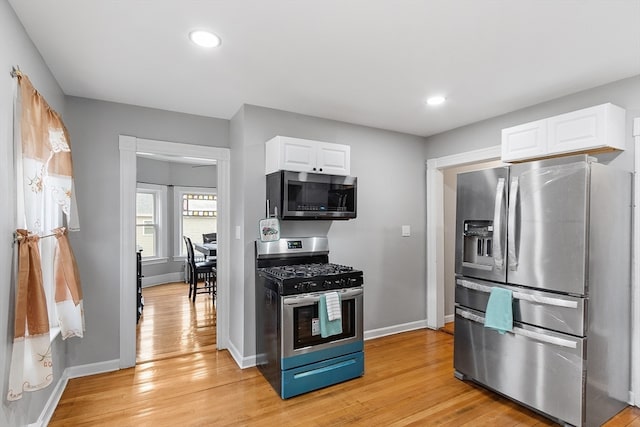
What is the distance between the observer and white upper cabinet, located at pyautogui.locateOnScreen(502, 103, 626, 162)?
247 cm

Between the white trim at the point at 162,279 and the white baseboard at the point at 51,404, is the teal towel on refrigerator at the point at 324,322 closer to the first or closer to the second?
the white baseboard at the point at 51,404

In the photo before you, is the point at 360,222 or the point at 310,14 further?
the point at 360,222

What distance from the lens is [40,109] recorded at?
6.63 ft

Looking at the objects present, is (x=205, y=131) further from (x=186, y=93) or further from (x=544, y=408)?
(x=544, y=408)

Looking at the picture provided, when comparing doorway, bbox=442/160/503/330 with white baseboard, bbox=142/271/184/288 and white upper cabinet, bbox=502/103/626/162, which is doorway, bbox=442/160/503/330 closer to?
white upper cabinet, bbox=502/103/626/162

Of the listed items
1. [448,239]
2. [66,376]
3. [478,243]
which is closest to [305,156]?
[478,243]

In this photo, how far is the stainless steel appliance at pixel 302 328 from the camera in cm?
266

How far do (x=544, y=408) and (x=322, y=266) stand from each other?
2.04 m

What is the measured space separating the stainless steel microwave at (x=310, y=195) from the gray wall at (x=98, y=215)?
150 centimetres

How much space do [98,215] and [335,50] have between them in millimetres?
2583

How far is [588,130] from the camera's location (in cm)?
253

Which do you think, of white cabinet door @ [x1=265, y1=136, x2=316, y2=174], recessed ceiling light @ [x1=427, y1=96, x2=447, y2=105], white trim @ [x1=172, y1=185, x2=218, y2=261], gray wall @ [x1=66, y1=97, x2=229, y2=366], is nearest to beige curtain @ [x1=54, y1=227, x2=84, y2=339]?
gray wall @ [x1=66, y1=97, x2=229, y2=366]

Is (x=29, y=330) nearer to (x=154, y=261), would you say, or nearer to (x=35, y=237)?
(x=35, y=237)

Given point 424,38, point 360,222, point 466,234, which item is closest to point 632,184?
point 466,234
